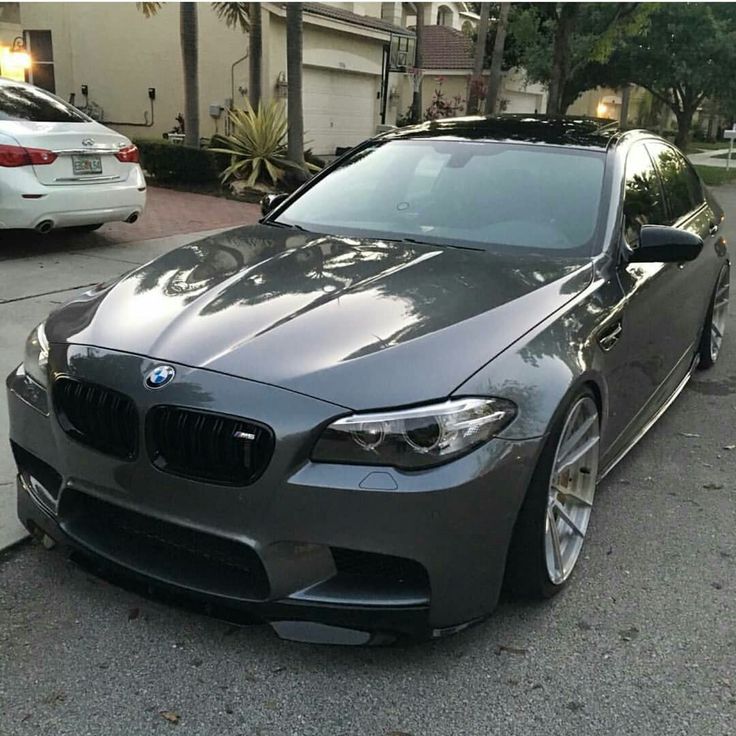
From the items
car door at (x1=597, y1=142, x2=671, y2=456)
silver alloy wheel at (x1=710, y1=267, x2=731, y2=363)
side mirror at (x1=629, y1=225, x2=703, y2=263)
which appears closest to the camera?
car door at (x1=597, y1=142, x2=671, y2=456)

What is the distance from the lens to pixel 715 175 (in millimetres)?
25406

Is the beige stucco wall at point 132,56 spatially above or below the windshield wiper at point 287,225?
above

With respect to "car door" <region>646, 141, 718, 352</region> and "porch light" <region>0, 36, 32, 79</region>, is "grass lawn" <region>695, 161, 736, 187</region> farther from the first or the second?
"car door" <region>646, 141, 718, 352</region>

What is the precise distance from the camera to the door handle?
3014 millimetres

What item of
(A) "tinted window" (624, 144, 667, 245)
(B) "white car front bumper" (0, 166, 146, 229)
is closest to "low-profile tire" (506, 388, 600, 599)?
(A) "tinted window" (624, 144, 667, 245)

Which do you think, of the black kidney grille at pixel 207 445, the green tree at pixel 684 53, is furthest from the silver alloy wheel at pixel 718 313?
the green tree at pixel 684 53

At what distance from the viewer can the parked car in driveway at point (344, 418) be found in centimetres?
223

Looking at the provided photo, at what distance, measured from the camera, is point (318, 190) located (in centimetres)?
421

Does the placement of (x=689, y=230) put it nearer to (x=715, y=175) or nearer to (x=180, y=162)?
(x=180, y=162)

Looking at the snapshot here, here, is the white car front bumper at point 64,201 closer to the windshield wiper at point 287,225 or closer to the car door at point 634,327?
the windshield wiper at point 287,225

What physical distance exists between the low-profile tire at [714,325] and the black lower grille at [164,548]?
3.93 metres

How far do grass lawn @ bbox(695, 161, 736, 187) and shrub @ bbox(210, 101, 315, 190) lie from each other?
13.4m

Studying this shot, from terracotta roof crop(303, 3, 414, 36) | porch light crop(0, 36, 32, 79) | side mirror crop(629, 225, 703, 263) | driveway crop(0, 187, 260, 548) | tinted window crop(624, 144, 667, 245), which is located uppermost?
terracotta roof crop(303, 3, 414, 36)

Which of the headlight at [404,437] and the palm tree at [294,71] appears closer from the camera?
the headlight at [404,437]
